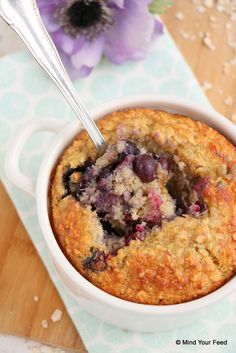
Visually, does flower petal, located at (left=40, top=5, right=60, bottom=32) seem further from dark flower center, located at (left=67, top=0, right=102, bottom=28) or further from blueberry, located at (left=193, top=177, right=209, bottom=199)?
blueberry, located at (left=193, top=177, right=209, bottom=199)

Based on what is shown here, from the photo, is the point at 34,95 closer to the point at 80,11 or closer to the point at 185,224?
the point at 80,11

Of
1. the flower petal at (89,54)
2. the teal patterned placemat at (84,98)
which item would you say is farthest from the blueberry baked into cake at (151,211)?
the flower petal at (89,54)

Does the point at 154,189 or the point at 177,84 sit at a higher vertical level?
the point at 154,189

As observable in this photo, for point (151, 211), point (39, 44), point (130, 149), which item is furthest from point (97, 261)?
point (39, 44)

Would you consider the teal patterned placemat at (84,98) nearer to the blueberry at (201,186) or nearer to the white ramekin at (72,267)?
the white ramekin at (72,267)

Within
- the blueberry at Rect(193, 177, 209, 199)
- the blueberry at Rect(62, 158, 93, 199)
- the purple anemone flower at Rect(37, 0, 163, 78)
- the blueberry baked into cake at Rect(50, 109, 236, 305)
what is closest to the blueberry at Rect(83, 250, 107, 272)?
the blueberry baked into cake at Rect(50, 109, 236, 305)

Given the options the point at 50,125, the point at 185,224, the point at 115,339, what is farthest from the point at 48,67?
the point at 115,339

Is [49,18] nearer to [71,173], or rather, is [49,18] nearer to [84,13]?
[84,13]
